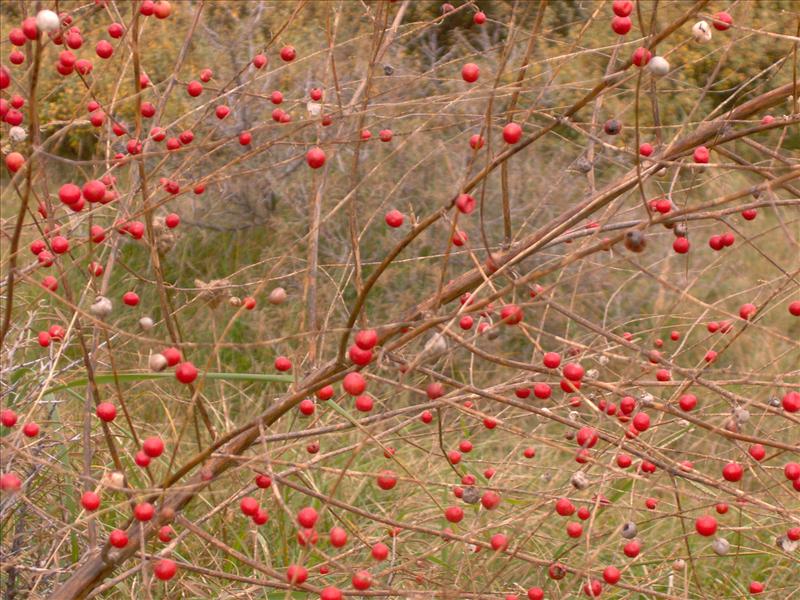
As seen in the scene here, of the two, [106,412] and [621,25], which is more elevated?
[621,25]

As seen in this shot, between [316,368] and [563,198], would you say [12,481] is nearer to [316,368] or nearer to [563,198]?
[316,368]

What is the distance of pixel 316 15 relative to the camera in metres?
5.74

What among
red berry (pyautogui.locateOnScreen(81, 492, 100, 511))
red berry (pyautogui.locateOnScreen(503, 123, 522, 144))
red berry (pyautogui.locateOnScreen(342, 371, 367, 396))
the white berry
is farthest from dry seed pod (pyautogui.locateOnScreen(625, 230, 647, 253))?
red berry (pyautogui.locateOnScreen(81, 492, 100, 511))

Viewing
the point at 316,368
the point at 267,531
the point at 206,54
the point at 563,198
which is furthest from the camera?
the point at 206,54

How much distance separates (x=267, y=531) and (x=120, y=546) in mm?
1527

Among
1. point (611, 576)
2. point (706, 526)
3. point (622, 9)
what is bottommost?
point (611, 576)

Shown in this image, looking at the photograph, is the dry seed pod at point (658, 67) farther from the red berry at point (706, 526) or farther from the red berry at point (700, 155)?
the red berry at point (706, 526)

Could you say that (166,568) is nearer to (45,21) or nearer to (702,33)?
(45,21)

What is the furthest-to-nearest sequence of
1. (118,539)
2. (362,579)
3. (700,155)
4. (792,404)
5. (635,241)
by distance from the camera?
(700,155) < (792,404) < (118,539) < (362,579) < (635,241)

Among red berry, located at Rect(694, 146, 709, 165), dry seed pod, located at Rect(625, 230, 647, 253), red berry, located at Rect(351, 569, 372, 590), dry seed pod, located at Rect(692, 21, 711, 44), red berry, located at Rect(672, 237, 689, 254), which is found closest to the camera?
dry seed pod, located at Rect(625, 230, 647, 253)

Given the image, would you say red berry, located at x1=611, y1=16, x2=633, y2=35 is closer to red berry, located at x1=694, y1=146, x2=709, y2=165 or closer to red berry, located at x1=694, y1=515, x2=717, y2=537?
red berry, located at x1=694, y1=146, x2=709, y2=165

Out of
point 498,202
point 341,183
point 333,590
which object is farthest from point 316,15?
point 333,590

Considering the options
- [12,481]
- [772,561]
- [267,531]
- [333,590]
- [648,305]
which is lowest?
[648,305]

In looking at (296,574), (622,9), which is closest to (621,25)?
(622,9)
